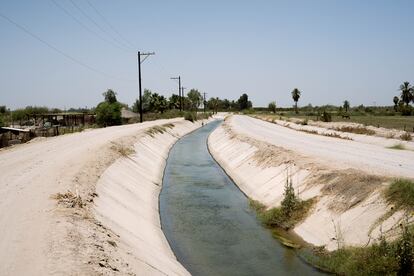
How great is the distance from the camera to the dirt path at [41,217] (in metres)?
8.74

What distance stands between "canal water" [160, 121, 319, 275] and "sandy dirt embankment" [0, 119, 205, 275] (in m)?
0.88

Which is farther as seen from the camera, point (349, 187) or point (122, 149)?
point (122, 149)

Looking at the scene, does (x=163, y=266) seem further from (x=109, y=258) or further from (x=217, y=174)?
(x=217, y=174)

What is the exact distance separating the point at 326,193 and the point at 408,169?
4957 millimetres

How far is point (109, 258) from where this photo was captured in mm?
10016

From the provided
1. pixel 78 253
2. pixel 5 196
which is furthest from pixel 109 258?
pixel 5 196

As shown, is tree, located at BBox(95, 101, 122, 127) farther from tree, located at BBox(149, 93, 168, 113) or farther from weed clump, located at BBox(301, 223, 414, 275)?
tree, located at BBox(149, 93, 168, 113)

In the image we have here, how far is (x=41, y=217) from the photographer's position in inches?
462

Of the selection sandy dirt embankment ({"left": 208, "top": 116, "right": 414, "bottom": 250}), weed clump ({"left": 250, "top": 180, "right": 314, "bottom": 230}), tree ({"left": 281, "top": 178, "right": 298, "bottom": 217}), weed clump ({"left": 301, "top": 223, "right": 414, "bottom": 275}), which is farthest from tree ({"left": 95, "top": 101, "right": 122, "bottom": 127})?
weed clump ({"left": 301, "top": 223, "right": 414, "bottom": 275})

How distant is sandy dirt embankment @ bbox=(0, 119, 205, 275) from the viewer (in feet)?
30.2

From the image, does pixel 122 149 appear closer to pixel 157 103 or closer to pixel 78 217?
pixel 78 217

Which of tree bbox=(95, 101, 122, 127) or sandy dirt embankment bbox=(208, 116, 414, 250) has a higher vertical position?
tree bbox=(95, 101, 122, 127)

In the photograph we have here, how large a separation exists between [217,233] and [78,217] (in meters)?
6.88

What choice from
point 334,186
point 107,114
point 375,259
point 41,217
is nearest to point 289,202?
point 334,186
